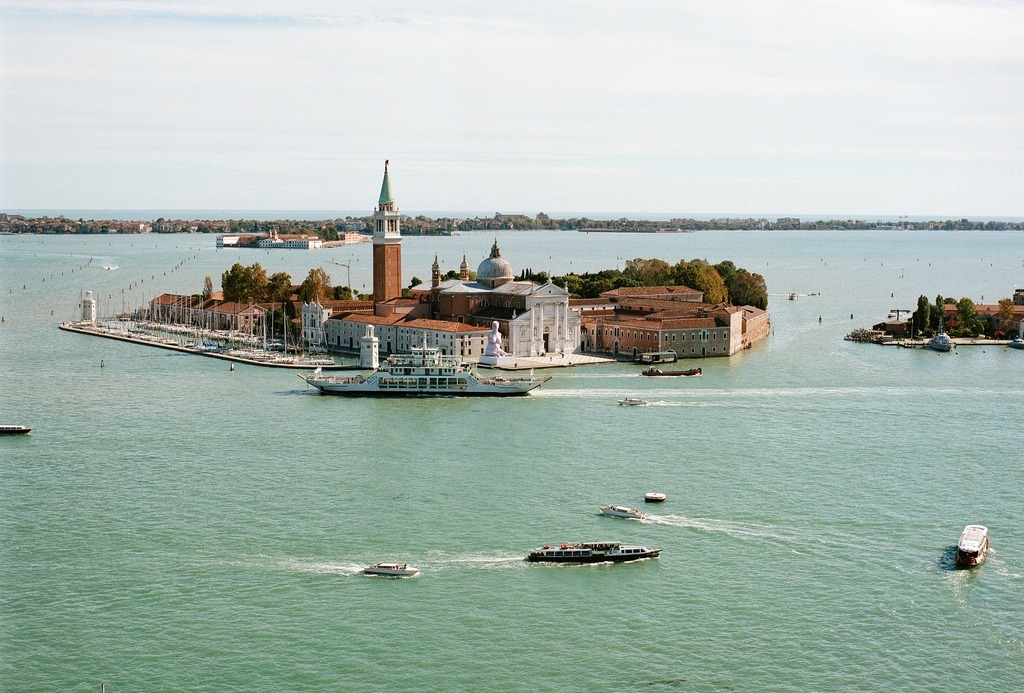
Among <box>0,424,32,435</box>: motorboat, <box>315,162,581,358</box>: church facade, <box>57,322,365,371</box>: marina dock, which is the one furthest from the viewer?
<box>315,162,581,358</box>: church facade

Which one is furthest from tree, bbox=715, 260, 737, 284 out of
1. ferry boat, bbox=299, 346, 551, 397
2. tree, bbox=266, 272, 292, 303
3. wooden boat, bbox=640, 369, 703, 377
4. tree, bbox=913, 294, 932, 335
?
ferry boat, bbox=299, 346, 551, 397

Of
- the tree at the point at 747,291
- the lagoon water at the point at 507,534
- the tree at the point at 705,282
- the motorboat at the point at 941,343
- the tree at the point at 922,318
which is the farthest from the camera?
the tree at the point at 747,291

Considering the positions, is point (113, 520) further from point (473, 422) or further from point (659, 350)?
point (659, 350)

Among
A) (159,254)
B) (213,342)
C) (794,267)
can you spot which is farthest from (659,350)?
(159,254)

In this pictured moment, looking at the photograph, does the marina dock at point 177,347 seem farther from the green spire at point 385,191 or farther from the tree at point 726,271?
the tree at point 726,271

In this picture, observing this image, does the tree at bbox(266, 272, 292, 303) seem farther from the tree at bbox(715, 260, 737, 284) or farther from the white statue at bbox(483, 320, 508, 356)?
the tree at bbox(715, 260, 737, 284)

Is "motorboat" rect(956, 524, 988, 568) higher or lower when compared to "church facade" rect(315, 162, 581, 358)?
lower

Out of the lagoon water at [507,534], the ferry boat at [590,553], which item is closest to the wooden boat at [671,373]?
the lagoon water at [507,534]
